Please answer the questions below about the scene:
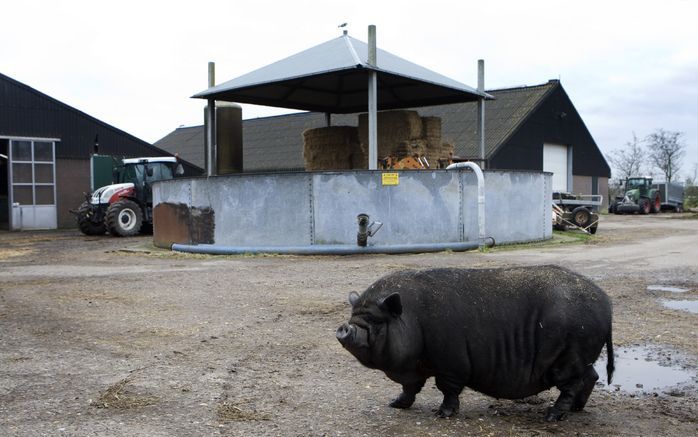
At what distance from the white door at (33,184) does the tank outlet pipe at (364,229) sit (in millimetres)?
19926

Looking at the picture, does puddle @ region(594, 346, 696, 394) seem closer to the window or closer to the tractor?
the tractor

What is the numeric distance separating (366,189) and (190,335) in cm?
874

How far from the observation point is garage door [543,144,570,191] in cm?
4074

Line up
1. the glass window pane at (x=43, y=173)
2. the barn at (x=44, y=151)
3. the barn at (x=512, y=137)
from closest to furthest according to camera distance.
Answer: the barn at (x=44, y=151), the glass window pane at (x=43, y=173), the barn at (x=512, y=137)

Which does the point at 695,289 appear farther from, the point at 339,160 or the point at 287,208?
the point at 339,160

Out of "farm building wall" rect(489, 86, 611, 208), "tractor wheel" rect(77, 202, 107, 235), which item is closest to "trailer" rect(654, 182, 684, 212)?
"farm building wall" rect(489, 86, 611, 208)

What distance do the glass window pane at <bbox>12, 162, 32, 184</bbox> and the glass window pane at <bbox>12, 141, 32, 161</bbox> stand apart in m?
0.30

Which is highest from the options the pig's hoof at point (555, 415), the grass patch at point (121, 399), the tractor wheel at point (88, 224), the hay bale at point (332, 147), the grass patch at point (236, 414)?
the hay bale at point (332, 147)

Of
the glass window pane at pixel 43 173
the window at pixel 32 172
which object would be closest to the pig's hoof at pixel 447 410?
the window at pixel 32 172

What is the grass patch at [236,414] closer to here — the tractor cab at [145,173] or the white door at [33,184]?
the tractor cab at [145,173]

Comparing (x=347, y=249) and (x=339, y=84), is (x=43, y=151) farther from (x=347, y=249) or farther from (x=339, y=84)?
(x=347, y=249)

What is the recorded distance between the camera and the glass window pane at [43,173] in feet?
98.0

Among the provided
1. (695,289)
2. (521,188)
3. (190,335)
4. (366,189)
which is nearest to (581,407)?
(190,335)

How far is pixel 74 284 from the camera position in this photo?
1050 cm
